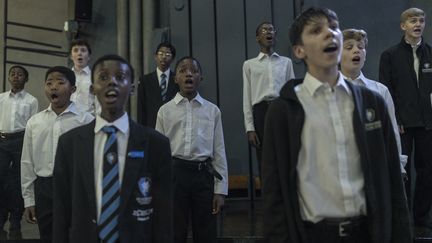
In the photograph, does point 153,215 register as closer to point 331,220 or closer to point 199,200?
point 331,220

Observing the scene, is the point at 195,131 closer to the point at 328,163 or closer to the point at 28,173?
the point at 28,173

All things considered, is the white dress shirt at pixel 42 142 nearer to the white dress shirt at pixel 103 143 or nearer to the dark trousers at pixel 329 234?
the white dress shirt at pixel 103 143

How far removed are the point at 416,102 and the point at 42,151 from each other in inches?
110

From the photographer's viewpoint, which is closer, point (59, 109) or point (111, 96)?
point (111, 96)

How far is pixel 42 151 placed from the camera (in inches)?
122

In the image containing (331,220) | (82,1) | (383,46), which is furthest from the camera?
(82,1)

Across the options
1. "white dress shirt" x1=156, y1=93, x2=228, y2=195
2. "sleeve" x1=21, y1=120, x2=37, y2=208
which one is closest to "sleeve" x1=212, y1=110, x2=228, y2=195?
"white dress shirt" x1=156, y1=93, x2=228, y2=195

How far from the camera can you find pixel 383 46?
5.52 metres

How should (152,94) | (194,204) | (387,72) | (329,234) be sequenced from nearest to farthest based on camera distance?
(329,234)
(194,204)
(387,72)
(152,94)

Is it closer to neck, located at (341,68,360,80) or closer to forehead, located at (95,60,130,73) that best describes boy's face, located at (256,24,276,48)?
neck, located at (341,68,360,80)

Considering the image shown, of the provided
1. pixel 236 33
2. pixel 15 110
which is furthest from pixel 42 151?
pixel 236 33

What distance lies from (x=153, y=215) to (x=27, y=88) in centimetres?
484

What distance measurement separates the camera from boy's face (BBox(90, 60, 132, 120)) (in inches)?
81.0

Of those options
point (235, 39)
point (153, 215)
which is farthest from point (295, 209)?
point (235, 39)
